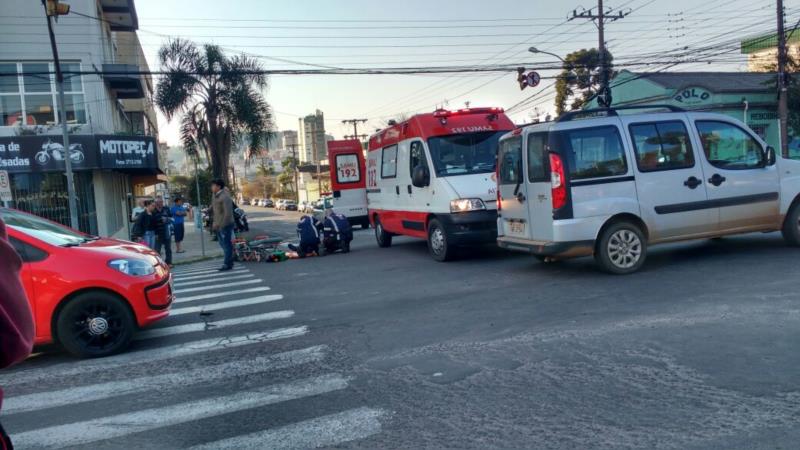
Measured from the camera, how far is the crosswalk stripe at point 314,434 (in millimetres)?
4227

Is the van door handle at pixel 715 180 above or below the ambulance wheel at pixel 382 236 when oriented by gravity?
above

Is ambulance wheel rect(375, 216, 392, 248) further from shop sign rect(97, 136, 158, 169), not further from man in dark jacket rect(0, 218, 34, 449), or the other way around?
man in dark jacket rect(0, 218, 34, 449)

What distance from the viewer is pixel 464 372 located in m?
5.43

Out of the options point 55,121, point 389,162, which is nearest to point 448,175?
point 389,162

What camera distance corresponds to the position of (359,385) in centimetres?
529

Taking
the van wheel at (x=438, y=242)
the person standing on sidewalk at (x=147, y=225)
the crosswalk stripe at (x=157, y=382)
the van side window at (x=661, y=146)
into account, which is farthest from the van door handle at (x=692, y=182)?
the person standing on sidewalk at (x=147, y=225)

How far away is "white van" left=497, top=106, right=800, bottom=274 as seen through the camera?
8867mm

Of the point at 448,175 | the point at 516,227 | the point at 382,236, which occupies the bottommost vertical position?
the point at 382,236

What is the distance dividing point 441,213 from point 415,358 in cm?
591

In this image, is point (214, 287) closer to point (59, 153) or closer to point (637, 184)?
point (637, 184)

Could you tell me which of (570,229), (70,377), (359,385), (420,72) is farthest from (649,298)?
(420,72)

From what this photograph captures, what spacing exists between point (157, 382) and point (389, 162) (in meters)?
9.20

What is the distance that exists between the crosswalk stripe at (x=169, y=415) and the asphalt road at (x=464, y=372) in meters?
0.02

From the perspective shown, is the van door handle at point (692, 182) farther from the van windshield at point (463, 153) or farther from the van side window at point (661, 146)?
the van windshield at point (463, 153)
